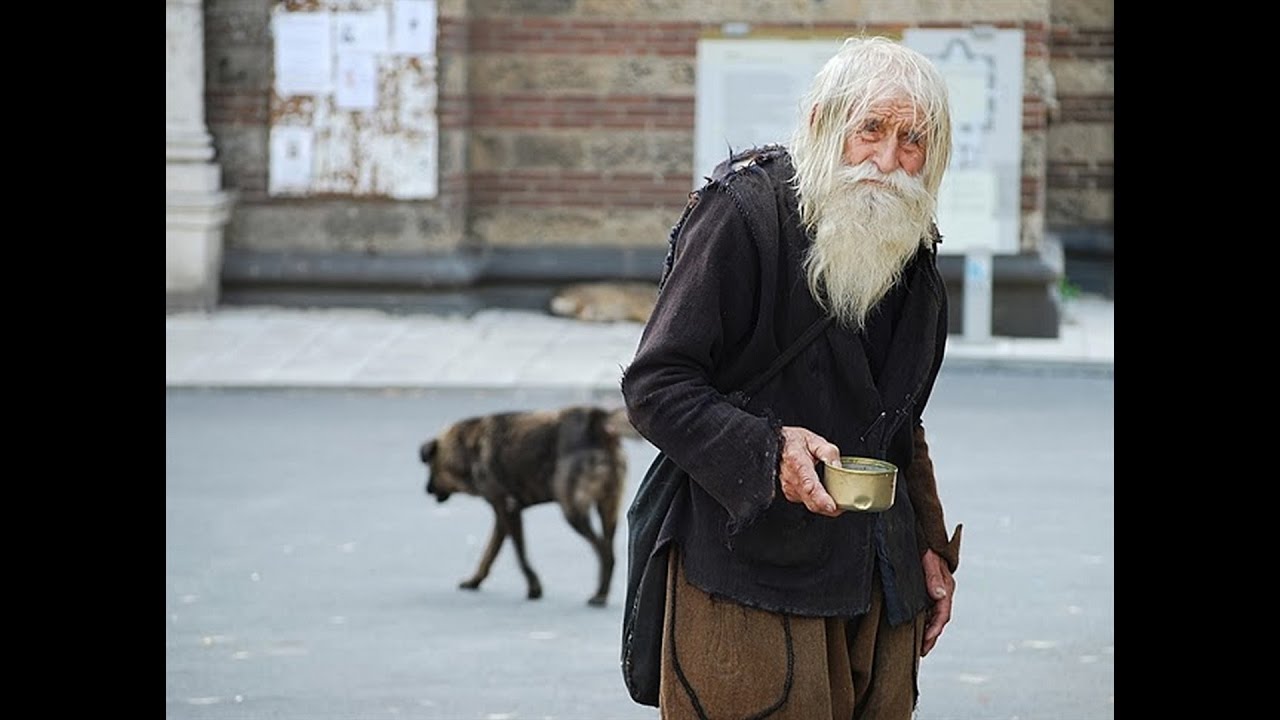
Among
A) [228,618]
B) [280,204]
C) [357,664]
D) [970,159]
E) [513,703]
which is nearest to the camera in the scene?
[513,703]

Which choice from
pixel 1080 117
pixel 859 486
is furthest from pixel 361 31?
pixel 859 486

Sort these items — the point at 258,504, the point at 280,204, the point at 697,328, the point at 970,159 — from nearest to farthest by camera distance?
1. the point at 697,328
2. the point at 258,504
3. the point at 970,159
4. the point at 280,204

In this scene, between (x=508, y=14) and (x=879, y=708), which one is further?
(x=508, y=14)

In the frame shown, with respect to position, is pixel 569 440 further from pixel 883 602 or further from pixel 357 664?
pixel 883 602

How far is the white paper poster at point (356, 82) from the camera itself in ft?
57.0

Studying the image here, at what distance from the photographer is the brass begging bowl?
381 cm

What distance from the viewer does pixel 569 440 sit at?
8.38m

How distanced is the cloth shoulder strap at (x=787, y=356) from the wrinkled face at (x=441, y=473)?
15.6 ft

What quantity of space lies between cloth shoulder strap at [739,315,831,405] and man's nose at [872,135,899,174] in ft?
0.90

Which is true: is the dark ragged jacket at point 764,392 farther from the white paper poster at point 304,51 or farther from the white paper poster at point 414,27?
the white paper poster at point 304,51

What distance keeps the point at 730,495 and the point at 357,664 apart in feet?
12.9

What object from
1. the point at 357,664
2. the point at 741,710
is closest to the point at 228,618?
the point at 357,664

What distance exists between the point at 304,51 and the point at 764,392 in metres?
13.8

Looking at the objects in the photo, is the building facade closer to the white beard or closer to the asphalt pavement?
the asphalt pavement
